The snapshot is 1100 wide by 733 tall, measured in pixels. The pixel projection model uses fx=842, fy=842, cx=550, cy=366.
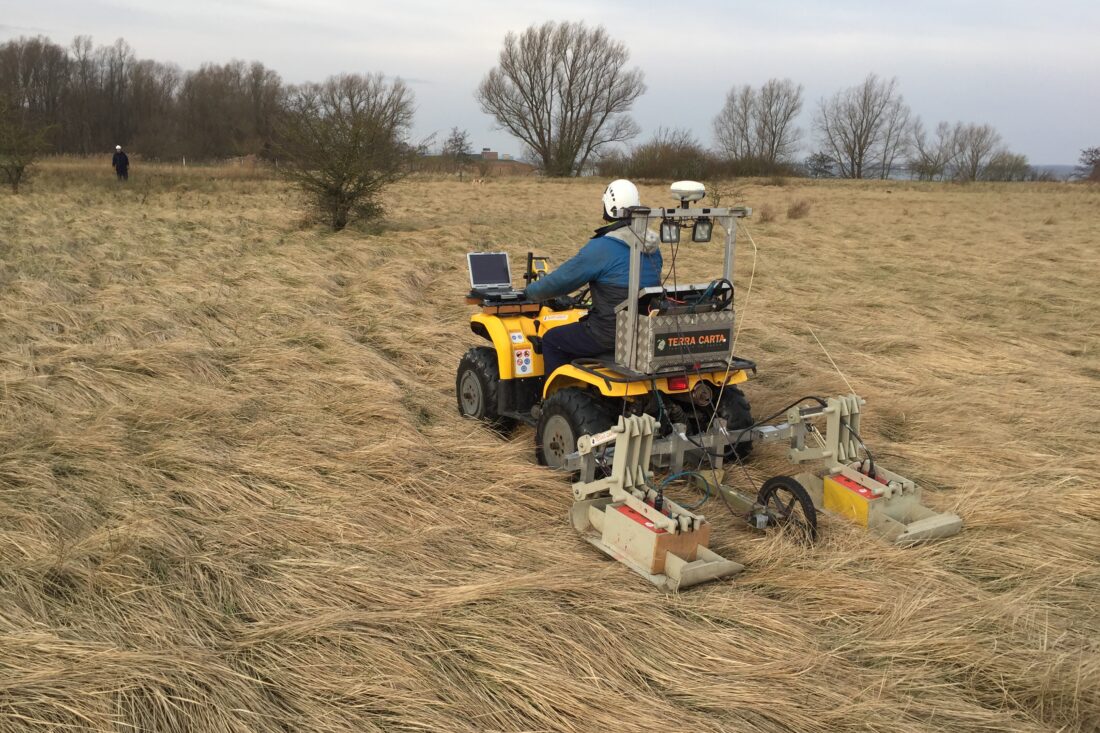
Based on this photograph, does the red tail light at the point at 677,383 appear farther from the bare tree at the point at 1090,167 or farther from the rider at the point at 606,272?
the bare tree at the point at 1090,167

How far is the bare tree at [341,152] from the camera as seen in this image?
13.0 metres

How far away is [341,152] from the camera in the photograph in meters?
13.0

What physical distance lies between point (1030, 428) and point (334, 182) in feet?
34.7

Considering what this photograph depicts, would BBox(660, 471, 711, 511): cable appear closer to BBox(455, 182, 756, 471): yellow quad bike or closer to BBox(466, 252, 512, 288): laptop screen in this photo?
BBox(455, 182, 756, 471): yellow quad bike

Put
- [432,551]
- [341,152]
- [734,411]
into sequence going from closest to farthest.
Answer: [432,551], [734,411], [341,152]

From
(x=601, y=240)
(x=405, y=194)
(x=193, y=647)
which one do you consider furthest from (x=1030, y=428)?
(x=405, y=194)

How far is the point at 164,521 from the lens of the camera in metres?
3.44

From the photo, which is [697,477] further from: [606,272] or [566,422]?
[606,272]

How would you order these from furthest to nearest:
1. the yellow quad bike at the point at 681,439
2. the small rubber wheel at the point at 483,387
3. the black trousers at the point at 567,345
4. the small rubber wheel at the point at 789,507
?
the small rubber wheel at the point at 483,387
the black trousers at the point at 567,345
the small rubber wheel at the point at 789,507
the yellow quad bike at the point at 681,439

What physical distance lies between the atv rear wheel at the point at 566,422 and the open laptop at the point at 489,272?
3.40 feet

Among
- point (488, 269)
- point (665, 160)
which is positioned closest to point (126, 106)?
point (665, 160)

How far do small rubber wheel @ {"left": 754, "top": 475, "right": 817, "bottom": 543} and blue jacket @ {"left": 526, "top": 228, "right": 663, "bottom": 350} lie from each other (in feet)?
3.39

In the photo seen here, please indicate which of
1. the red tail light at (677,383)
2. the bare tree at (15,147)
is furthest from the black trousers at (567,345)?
the bare tree at (15,147)

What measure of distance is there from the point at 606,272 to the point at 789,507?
1379 millimetres
